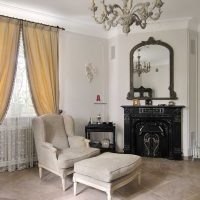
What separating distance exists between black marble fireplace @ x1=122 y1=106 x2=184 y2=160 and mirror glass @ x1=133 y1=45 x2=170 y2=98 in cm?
39

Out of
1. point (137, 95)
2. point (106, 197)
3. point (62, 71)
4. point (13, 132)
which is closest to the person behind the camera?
point (106, 197)

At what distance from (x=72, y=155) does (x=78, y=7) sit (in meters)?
2.68

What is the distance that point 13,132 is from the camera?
4.04 metres

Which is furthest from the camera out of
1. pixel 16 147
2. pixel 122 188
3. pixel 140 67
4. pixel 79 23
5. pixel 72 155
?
pixel 140 67

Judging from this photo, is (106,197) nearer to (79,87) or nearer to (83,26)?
(79,87)

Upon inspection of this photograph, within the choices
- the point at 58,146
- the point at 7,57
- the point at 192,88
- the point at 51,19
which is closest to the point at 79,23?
the point at 51,19

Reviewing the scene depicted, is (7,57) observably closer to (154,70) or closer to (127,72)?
(127,72)

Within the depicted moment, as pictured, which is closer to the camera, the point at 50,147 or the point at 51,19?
the point at 50,147

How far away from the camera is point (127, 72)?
17.1 ft

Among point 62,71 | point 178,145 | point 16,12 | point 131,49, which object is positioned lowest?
point 178,145

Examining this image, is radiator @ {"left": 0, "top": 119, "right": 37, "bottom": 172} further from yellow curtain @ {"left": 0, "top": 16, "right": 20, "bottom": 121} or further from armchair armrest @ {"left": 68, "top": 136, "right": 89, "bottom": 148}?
armchair armrest @ {"left": 68, "top": 136, "right": 89, "bottom": 148}

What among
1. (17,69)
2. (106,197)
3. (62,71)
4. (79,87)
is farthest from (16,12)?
(106,197)

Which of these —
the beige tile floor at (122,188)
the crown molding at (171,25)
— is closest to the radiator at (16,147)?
the beige tile floor at (122,188)

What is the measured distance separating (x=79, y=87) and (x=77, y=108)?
18.2 inches
